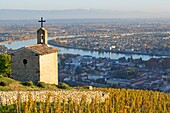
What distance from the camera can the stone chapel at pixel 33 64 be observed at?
2317cm

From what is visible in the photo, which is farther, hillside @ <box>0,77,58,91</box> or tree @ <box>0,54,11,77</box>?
tree @ <box>0,54,11,77</box>

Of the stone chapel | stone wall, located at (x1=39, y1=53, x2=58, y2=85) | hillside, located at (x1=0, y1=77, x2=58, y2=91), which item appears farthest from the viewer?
stone wall, located at (x1=39, y1=53, x2=58, y2=85)

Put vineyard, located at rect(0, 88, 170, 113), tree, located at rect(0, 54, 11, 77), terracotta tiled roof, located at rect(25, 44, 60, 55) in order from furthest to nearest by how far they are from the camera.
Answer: tree, located at rect(0, 54, 11, 77)
terracotta tiled roof, located at rect(25, 44, 60, 55)
vineyard, located at rect(0, 88, 170, 113)

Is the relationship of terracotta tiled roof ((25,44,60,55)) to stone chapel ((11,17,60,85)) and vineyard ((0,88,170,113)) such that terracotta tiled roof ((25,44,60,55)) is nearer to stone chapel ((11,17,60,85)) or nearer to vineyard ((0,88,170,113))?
stone chapel ((11,17,60,85))

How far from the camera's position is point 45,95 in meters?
19.6

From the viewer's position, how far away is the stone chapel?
23.2 meters

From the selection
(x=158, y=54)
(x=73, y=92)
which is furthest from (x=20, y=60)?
(x=158, y=54)

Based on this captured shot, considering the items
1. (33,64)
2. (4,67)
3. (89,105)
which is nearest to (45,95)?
(89,105)

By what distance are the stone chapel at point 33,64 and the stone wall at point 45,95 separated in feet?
9.20

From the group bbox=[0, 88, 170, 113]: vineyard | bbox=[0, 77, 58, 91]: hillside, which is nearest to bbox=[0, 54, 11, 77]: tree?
bbox=[0, 77, 58, 91]: hillside

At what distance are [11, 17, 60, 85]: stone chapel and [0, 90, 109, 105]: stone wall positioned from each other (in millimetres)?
2805

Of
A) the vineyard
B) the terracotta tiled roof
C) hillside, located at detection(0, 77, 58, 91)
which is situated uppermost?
the terracotta tiled roof

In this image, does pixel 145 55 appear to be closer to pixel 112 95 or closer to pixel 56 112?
pixel 112 95

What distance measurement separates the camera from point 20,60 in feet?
77.2
